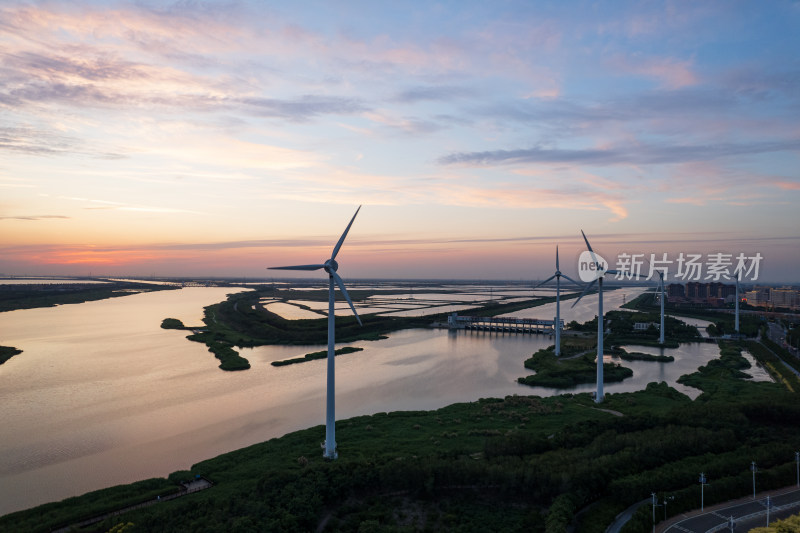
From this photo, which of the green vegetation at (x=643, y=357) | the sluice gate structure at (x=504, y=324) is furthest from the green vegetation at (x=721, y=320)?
the green vegetation at (x=643, y=357)

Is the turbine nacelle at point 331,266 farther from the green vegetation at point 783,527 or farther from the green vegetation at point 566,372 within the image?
the green vegetation at point 566,372

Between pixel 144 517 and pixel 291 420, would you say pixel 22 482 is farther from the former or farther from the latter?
pixel 291 420

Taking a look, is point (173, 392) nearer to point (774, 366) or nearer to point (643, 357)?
point (643, 357)

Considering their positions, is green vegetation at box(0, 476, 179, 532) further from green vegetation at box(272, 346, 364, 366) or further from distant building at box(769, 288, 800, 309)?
distant building at box(769, 288, 800, 309)

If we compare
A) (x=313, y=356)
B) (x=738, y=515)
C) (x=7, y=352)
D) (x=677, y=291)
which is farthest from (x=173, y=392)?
(x=677, y=291)

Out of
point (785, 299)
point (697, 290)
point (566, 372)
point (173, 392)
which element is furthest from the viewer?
point (697, 290)

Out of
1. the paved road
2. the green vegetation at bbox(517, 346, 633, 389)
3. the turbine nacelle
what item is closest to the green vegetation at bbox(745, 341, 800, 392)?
the green vegetation at bbox(517, 346, 633, 389)
